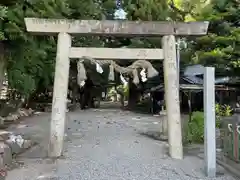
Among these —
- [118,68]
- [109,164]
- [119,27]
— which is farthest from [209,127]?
[119,27]

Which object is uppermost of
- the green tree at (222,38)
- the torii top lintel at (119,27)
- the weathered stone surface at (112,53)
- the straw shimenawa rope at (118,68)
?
the green tree at (222,38)

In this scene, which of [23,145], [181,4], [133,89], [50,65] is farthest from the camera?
[133,89]

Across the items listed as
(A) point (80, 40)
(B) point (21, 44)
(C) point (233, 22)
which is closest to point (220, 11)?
(C) point (233, 22)

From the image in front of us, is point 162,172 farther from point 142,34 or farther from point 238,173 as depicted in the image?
point 142,34

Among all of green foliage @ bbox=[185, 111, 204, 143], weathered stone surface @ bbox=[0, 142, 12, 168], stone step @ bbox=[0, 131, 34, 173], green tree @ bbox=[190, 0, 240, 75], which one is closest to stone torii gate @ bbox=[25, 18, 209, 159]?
stone step @ bbox=[0, 131, 34, 173]

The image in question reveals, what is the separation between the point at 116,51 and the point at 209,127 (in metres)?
2.86

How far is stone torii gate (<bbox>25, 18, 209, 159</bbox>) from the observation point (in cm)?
749

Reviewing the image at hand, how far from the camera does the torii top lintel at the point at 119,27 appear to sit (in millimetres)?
7609

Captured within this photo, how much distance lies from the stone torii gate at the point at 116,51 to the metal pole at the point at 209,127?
1.41 m

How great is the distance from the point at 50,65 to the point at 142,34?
762 centimetres

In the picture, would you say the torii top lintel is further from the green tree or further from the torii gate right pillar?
the green tree

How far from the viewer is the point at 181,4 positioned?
61.8 ft

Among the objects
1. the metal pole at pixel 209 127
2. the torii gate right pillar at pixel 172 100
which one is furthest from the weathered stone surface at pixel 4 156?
the metal pole at pixel 209 127

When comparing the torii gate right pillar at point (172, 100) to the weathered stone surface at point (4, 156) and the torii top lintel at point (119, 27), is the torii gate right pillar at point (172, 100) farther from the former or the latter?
the weathered stone surface at point (4, 156)
